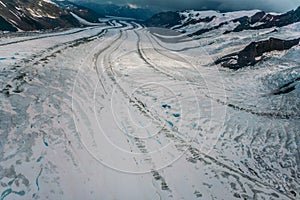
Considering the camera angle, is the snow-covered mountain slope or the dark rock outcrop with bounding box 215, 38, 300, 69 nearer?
the dark rock outcrop with bounding box 215, 38, 300, 69

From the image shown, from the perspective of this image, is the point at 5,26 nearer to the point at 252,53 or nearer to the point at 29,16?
the point at 29,16

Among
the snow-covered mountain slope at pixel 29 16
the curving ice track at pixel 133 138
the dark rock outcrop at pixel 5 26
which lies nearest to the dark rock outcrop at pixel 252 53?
the curving ice track at pixel 133 138

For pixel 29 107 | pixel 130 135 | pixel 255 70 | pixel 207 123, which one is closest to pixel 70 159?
pixel 130 135

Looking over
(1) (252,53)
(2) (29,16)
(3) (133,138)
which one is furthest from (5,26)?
(3) (133,138)

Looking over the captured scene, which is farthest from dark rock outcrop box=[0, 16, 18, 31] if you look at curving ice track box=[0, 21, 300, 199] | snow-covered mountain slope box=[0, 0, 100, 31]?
curving ice track box=[0, 21, 300, 199]

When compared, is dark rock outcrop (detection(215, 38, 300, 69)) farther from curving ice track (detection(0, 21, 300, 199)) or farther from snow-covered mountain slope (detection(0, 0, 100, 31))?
snow-covered mountain slope (detection(0, 0, 100, 31))
